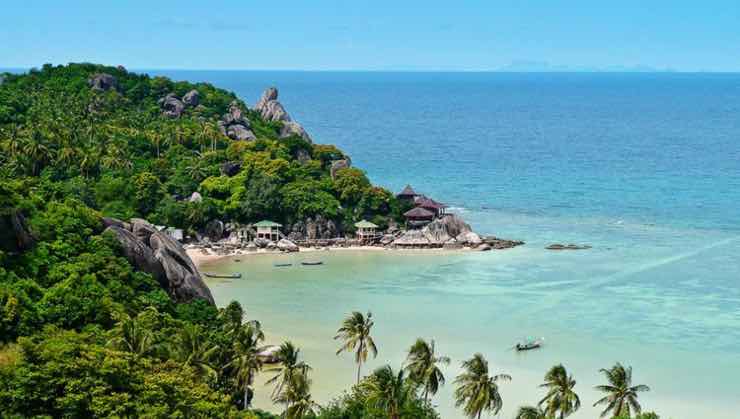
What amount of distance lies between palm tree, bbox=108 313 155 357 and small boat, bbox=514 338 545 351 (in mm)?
19698

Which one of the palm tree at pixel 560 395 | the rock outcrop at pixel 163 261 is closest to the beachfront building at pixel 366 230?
the rock outcrop at pixel 163 261

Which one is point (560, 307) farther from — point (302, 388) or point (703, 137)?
point (703, 137)

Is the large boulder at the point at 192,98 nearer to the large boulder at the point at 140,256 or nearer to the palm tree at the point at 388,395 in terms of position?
the large boulder at the point at 140,256

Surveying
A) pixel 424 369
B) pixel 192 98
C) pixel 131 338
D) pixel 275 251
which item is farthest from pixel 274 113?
pixel 131 338

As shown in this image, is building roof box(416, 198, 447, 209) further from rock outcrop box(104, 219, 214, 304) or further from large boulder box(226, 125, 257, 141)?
rock outcrop box(104, 219, 214, 304)

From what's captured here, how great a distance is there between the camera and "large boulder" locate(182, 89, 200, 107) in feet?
328

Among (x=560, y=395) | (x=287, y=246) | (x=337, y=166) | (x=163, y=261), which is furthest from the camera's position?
(x=337, y=166)

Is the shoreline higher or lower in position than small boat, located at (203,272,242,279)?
higher

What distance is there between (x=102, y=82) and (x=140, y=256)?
60197 millimetres

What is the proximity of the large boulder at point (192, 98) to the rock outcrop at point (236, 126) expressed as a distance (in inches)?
130

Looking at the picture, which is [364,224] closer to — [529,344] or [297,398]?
[529,344]

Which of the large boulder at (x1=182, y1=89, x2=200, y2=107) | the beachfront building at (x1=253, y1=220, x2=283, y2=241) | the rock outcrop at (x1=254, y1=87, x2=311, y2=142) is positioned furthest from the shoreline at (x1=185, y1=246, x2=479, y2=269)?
the large boulder at (x1=182, y1=89, x2=200, y2=107)

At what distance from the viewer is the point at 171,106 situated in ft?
323

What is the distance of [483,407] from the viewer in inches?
1411
